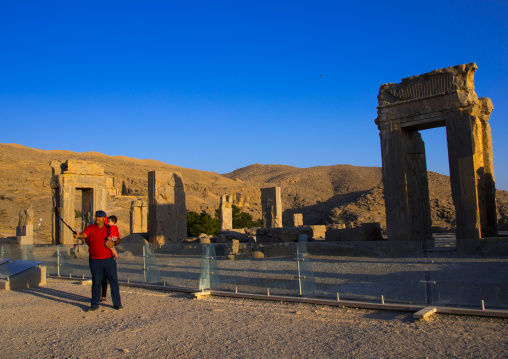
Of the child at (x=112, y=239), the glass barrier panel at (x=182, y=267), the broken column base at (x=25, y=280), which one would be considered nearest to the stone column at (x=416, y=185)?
the glass barrier panel at (x=182, y=267)

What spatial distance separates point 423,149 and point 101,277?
9933 mm

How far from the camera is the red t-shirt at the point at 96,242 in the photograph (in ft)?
21.7

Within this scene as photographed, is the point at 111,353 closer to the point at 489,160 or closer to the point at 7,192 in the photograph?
the point at 489,160

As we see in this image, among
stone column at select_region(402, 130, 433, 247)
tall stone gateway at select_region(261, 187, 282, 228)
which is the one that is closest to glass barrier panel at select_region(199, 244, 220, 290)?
stone column at select_region(402, 130, 433, 247)

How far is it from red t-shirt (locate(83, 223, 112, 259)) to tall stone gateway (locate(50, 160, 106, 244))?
12418 millimetres

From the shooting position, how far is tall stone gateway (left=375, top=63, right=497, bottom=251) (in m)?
11.3

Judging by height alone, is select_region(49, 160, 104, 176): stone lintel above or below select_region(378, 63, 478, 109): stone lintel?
below

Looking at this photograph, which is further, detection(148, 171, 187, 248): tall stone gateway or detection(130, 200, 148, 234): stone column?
detection(130, 200, 148, 234): stone column

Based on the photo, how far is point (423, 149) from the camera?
1312 centimetres

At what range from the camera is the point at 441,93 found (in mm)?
11641

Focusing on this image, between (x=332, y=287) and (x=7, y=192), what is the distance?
4254 cm

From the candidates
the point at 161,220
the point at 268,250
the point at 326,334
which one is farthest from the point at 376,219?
the point at 326,334

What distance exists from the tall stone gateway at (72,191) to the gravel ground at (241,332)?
1275 cm

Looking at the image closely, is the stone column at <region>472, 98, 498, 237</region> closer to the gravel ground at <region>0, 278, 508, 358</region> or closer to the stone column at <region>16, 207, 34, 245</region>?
the gravel ground at <region>0, 278, 508, 358</region>
